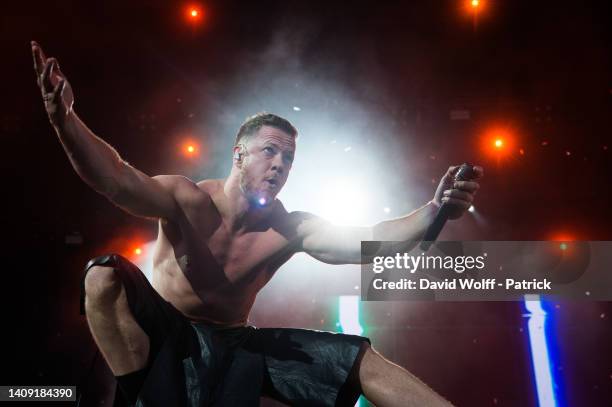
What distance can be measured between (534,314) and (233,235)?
4.86 meters

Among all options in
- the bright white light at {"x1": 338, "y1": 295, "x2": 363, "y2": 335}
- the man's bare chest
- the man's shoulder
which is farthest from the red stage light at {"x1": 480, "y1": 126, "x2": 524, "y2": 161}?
the man's shoulder

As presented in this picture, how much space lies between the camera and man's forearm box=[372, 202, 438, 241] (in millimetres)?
2490

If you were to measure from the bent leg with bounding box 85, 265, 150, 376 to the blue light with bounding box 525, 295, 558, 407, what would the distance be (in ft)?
16.6

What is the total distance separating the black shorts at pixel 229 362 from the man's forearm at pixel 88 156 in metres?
0.33

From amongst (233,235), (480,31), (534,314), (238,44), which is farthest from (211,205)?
(534,314)

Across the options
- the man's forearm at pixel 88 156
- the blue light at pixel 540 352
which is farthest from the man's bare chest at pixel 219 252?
the blue light at pixel 540 352

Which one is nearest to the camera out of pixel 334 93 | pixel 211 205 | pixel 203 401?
pixel 203 401

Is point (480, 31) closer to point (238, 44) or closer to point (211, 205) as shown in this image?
point (238, 44)

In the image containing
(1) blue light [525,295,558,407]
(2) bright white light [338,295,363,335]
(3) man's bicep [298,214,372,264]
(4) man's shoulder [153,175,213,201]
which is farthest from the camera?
(2) bright white light [338,295,363,335]

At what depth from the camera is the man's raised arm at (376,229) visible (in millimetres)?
2250

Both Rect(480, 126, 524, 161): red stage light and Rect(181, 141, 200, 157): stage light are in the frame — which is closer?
Rect(480, 126, 524, 161): red stage light

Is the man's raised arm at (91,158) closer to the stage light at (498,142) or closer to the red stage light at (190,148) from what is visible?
the red stage light at (190,148)

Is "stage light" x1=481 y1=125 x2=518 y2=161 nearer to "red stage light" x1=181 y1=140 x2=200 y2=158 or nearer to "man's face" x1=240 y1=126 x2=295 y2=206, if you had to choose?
"red stage light" x1=181 y1=140 x2=200 y2=158

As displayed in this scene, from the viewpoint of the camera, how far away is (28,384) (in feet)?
18.7
